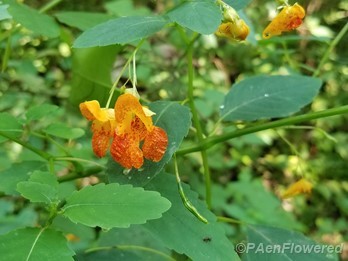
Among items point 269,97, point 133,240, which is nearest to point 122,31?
point 269,97

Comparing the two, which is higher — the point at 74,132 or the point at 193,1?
the point at 193,1

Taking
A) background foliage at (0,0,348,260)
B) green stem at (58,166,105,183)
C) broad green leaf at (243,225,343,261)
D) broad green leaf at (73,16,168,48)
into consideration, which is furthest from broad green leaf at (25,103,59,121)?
broad green leaf at (243,225,343,261)

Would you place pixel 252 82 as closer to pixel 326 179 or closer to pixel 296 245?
pixel 296 245

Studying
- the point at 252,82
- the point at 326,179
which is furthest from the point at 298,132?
the point at 252,82

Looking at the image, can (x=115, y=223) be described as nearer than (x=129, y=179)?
Yes

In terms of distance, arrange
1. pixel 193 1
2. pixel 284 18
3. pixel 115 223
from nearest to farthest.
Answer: pixel 115 223
pixel 193 1
pixel 284 18

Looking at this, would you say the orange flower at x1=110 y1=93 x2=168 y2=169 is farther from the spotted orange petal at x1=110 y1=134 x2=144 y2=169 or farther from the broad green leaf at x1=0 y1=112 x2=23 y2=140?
the broad green leaf at x1=0 y1=112 x2=23 y2=140
